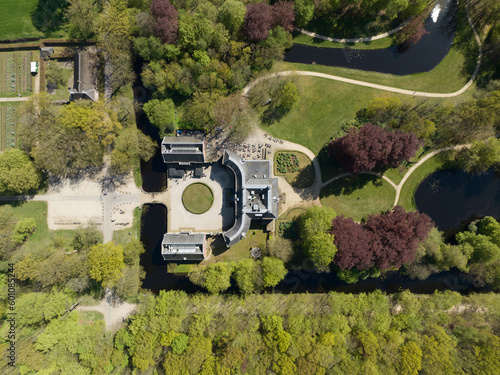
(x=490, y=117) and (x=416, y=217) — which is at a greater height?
(x=490, y=117)

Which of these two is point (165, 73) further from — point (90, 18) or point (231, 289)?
point (231, 289)

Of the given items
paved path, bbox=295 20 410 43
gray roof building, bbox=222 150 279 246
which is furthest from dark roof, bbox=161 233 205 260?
paved path, bbox=295 20 410 43

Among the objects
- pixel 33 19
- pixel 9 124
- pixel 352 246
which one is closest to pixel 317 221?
pixel 352 246

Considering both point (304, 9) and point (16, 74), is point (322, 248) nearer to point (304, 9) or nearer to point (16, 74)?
point (304, 9)

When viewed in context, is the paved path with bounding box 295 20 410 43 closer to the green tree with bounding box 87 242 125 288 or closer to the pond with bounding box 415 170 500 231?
the pond with bounding box 415 170 500 231

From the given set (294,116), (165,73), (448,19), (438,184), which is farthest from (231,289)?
(448,19)

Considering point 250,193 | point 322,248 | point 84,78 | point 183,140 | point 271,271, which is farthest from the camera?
point 84,78
